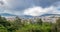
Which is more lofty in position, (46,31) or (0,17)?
(0,17)

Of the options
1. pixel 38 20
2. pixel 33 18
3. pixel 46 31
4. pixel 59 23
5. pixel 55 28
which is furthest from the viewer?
pixel 33 18

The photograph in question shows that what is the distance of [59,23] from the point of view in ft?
16.1

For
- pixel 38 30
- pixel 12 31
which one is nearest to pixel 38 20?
pixel 12 31

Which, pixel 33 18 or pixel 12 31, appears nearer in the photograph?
pixel 12 31

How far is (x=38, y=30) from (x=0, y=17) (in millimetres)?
3520

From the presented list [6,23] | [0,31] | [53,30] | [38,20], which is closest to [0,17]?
[6,23]

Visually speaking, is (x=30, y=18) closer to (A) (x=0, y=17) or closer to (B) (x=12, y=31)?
(A) (x=0, y=17)

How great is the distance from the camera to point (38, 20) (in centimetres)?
684

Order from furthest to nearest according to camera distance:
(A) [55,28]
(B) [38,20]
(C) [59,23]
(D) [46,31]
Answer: (B) [38,20] < (D) [46,31] < (C) [59,23] < (A) [55,28]

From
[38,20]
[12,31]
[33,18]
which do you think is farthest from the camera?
[33,18]

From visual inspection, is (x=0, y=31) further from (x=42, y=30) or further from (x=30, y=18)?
(x=30, y=18)

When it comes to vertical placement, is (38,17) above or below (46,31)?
above

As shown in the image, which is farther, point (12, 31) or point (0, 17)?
point (0, 17)

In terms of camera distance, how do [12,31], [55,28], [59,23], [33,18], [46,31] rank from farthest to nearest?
[33,18], [12,31], [46,31], [59,23], [55,28]
